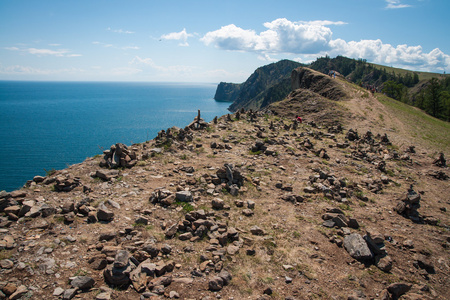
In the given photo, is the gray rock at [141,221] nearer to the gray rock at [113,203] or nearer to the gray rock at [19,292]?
the gray rock at [113,203]

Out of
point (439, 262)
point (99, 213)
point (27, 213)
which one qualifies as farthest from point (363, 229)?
point (27, 213)

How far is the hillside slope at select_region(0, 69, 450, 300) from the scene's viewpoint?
6723mm

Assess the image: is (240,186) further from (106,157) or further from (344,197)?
(106,157)

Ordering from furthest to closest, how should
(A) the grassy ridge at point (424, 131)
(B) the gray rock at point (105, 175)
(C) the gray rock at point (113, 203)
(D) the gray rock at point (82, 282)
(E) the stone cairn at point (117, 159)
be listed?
(A) the grassy ridge at point (424, 131) → (E) the stone cairn at point (117, 159) → (B) the gray rock at point (105, 175) → (C) the gray rock at point (113, 203) → (D) the gray rock at point (82, 282)

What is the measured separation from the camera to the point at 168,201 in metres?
10.4

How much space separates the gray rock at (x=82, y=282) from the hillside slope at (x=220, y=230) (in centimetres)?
3

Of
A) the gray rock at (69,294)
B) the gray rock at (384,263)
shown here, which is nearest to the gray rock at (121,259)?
the gray rock at (69,294)

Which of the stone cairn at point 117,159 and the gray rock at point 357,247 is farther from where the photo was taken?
the stone cairn at point 117,159

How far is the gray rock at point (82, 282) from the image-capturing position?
241 inches

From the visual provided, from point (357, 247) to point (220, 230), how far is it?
506 centimetres

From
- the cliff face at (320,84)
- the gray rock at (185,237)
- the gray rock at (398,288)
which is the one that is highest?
the cliff face at (320,84)

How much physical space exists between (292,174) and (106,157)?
1147 centimetres

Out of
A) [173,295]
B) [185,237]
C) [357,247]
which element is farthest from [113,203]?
[357,247]

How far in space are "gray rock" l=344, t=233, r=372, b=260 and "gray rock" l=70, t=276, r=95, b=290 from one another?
8482 mm
